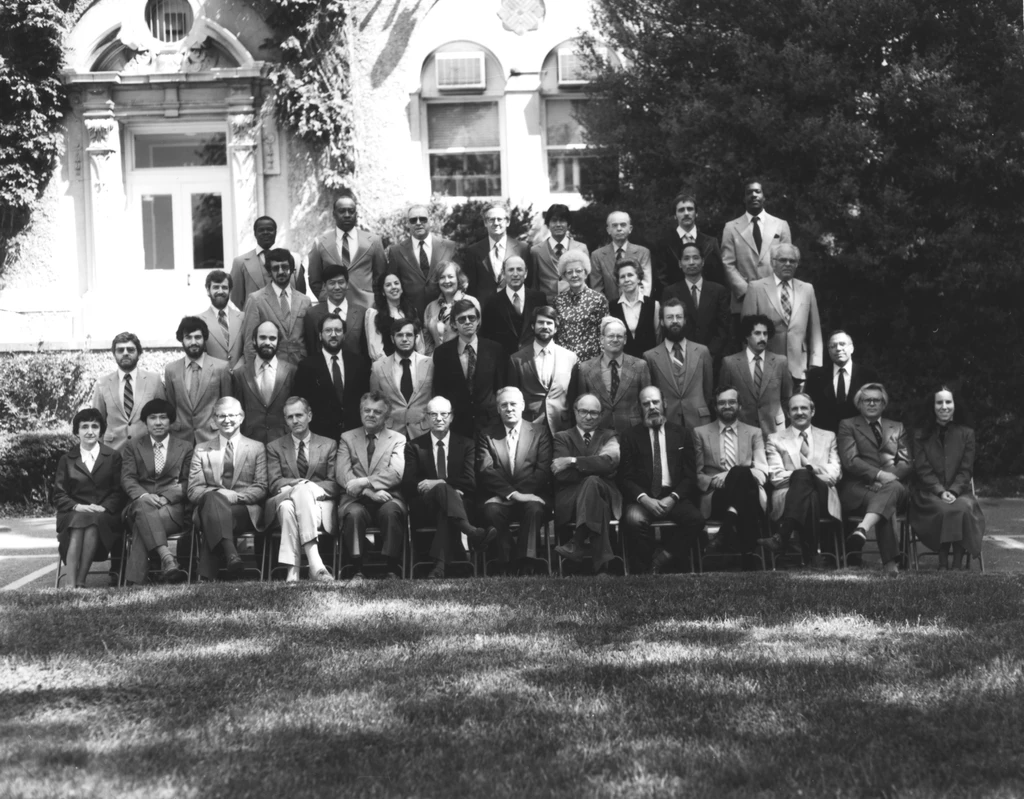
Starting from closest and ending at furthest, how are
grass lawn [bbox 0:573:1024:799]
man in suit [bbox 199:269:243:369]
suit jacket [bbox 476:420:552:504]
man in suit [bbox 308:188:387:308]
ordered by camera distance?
grass lawn [bbox 0:573:1024:799]
suit jacket [bbox 476:420:552:504]
man in suit [bbox 199:269:243:369]
man in suit [bbox 308:188:387:308]

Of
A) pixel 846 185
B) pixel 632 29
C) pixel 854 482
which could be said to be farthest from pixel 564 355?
pixel 632 29

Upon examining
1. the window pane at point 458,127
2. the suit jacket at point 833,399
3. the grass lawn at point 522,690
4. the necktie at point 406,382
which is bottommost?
the grass lawn at point 522,690

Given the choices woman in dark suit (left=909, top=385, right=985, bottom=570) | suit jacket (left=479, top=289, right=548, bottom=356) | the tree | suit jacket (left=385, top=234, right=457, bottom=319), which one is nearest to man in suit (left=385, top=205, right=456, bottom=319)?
suit jacket (left=385, top=234, right=457, bottom=319)

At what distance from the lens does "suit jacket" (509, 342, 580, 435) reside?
11.5m

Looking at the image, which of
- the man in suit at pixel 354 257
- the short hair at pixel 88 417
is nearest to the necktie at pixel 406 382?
the man in suit at pixel 354 257

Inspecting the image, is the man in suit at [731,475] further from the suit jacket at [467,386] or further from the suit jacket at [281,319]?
the suit jacket at [281,319]

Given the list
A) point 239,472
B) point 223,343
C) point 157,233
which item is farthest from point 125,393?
point 157,233

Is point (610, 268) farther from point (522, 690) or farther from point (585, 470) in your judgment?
point (522, 690)

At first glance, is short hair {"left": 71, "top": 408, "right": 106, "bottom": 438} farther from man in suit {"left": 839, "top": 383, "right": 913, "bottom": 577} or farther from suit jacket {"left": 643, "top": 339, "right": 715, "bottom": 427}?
man in suit {"left": 839, "top": 383, "right": 913, "bottom": 577}

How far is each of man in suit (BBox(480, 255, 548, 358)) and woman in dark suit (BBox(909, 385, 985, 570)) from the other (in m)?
3.29

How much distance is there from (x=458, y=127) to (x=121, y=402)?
11.4 metres

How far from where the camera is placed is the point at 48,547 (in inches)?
531

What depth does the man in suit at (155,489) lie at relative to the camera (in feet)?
35.0

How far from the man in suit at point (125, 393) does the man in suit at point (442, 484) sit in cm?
238
